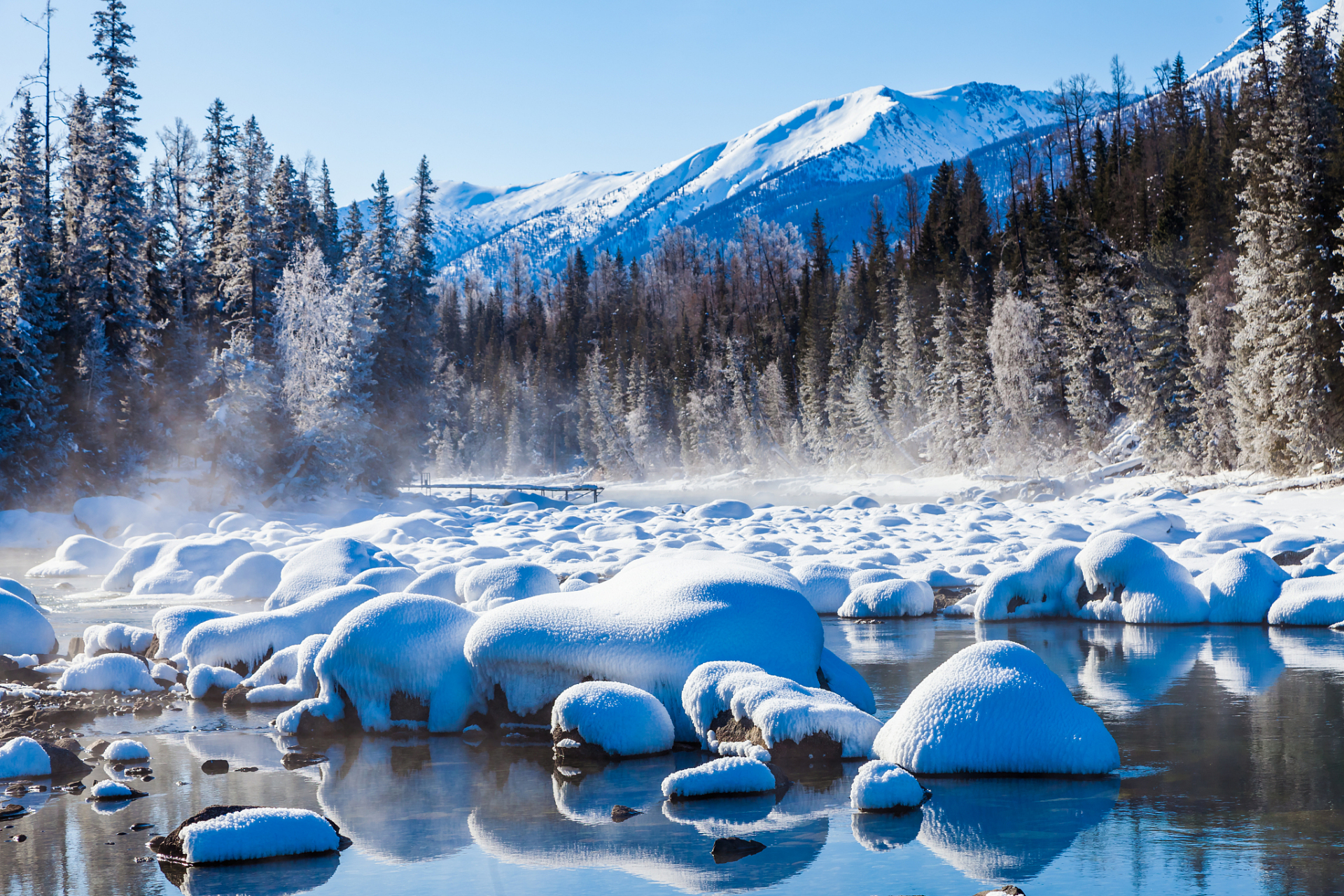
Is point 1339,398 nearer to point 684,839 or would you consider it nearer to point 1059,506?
point 1059,506

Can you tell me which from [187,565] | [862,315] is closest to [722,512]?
[187,565]

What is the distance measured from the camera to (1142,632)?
1419 cm

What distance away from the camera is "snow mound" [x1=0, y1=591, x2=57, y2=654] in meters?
12.9

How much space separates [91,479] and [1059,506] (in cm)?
2786

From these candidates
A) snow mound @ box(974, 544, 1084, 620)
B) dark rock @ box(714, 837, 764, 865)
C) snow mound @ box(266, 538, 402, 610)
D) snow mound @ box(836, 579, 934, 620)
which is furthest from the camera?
snow mound @ box(836, 579, 934, 620)

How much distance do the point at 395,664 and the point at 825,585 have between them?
27.6 feet

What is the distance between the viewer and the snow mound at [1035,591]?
1564 centimetres

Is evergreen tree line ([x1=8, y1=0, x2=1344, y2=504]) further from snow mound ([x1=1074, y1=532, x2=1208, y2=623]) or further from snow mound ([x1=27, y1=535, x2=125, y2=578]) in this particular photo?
snow mound ([x1=1074, y1=532, x2=1208, y2=623])

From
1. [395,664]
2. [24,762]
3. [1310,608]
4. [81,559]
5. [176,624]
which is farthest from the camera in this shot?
[81,559]

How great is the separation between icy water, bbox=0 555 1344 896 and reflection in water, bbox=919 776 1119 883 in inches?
0.7

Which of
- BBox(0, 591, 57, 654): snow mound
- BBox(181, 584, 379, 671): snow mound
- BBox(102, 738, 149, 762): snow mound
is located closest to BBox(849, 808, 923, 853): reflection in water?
BBox(102, 738, 149, 762): snow mound

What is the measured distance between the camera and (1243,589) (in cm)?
1455

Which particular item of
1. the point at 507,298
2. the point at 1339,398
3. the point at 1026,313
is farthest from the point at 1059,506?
the point at 507,298

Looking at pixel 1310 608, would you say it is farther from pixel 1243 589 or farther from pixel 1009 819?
pixel 1009 819
